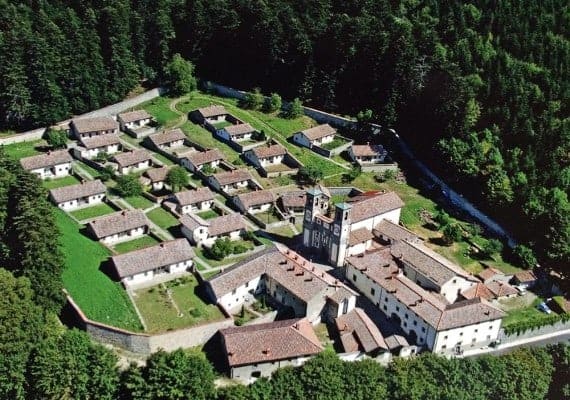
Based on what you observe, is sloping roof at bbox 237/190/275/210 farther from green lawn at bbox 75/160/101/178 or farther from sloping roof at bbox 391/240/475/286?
green lawn at bbox 75/160/101/178

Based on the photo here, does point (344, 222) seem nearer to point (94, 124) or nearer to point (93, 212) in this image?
point (93, 212)

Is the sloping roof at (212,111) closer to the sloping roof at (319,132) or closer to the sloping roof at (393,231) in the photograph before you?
the sloping roof at (319,132)

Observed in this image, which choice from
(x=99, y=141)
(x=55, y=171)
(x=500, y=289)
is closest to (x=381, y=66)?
(x=500, y=289)

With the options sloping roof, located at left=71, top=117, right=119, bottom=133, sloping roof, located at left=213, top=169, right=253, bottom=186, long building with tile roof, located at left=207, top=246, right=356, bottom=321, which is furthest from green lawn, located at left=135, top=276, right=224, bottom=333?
sloping roof, located at left=71, top=117, right=119, bottom=133

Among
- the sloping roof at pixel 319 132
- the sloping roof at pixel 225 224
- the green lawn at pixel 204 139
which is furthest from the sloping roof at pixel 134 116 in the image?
the sloping roof at pixel 225 224

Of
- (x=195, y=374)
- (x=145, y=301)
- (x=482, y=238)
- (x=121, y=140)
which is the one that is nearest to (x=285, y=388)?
(x=195, y=374)
